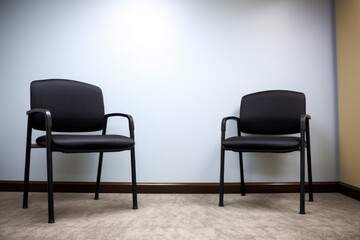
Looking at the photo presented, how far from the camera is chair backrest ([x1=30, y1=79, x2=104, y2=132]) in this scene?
1967 millimetres

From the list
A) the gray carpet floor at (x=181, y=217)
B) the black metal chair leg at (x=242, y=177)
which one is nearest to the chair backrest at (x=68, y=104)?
the gray carpet floor at (x=181, y=217)

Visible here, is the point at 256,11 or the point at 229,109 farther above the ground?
the point at 256,11

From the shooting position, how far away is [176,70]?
2555 millimetres

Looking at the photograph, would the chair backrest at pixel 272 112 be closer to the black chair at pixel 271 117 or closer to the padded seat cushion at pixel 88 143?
the black chair at pixel 271 117

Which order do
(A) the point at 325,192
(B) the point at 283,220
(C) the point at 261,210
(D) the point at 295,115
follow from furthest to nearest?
(A) the point at 325,192 → (D) the point at 295,115 → (C) the point at 261,210 → (B) the point at 283,220

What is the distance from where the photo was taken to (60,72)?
2570 mm

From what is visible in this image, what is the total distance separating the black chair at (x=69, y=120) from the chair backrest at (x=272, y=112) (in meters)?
0.90

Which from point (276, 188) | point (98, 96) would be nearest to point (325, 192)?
point (276, 188)

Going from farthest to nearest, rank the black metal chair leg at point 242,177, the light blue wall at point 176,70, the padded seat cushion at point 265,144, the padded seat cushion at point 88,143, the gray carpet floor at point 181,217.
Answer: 1. the light blue wall at point 176,70
2. the black metal chair leg at point 242,177
3. the padded seat cushion at point 265,144
4. the padded seat cushion at point 88,143
5. the gray carpet floor at point 181,217

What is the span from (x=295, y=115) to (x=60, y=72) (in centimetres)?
193

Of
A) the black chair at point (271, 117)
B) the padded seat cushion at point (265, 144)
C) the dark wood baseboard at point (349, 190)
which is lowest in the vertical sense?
the dark wood baseboard at point (349, 190)

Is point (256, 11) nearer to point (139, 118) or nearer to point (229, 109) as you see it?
point (229, 109)

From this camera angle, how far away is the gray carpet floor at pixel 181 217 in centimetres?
142

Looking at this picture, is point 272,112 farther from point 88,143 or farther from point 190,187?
point 88,143
